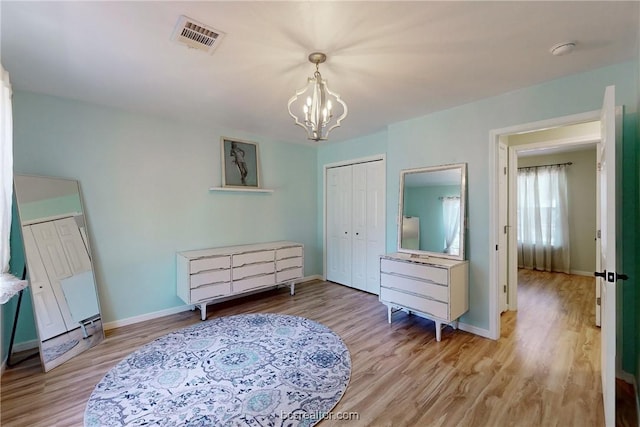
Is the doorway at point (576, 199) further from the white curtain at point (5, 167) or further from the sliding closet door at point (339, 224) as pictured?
the white curtain at point (5, 167)

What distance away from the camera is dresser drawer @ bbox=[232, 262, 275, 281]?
354cm

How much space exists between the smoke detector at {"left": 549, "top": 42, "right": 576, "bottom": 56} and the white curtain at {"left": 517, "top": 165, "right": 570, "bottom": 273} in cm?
456

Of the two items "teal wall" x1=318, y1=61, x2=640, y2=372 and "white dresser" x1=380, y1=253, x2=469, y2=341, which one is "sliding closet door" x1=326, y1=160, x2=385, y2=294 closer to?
"teal wall" x1=318, y1=61, x2=640, y2=372

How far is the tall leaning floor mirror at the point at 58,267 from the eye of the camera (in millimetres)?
2381

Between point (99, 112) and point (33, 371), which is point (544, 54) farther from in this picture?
point (33, 371)

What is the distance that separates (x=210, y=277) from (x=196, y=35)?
98.9 inches

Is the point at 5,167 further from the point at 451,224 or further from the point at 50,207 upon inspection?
the point at 451,224

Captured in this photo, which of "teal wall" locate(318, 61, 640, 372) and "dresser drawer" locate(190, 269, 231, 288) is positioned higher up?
"teal wall" locate(318, 61, 640, 372)

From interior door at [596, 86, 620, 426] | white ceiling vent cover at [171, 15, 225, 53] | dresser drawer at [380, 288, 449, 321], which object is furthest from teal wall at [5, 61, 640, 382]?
white ceiling vent cover at [171, 15, 225, 53]

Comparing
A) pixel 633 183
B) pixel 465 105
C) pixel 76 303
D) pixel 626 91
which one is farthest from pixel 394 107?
pixel 76 303

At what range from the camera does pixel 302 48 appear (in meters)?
1.92

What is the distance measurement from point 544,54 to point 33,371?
4727 millimetres

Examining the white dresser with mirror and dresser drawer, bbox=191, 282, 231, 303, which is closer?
the white dresser with mirror

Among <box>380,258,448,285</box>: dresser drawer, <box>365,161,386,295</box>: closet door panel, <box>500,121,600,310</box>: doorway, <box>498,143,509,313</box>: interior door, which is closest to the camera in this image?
<box>380,258,448,285</box>: dresser drawer
